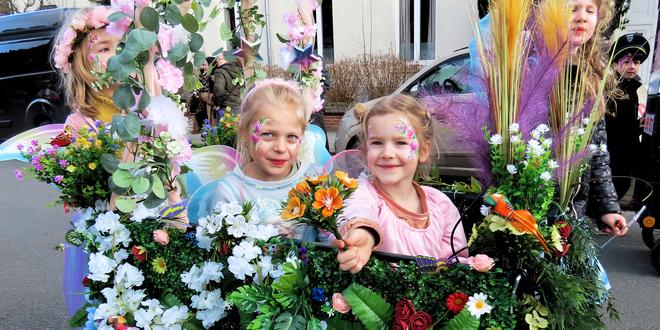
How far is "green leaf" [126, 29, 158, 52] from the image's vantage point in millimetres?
1347

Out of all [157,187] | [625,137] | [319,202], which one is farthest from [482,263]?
[625,137]

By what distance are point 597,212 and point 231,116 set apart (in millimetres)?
2165

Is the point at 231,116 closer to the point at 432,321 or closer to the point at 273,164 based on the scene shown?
the point at 273,164

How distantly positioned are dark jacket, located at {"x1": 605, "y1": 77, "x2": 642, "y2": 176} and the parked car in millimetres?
7468

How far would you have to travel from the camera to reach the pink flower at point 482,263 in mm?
1229

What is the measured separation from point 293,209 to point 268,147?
0.79 metres

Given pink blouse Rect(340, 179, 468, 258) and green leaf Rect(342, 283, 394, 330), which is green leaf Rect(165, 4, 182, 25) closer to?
pink blouse Rect(340, 179, 468, 258)

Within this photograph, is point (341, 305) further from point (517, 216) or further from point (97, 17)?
point (97, 17)

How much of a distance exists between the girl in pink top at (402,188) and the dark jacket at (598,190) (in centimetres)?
64

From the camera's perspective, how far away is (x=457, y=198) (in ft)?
6.79

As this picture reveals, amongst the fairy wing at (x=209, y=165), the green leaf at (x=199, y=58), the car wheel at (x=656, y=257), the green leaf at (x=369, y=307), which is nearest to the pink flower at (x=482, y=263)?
the green leaf at (x=369, y=307)

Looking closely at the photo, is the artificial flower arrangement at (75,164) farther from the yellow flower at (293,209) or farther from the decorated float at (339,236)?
the yellow flower at (293,209)

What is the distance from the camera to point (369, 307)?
1.31m

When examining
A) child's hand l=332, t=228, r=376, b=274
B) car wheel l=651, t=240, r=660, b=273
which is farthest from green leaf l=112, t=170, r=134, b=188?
car wheel l=651, t=240, r=660, b=273
